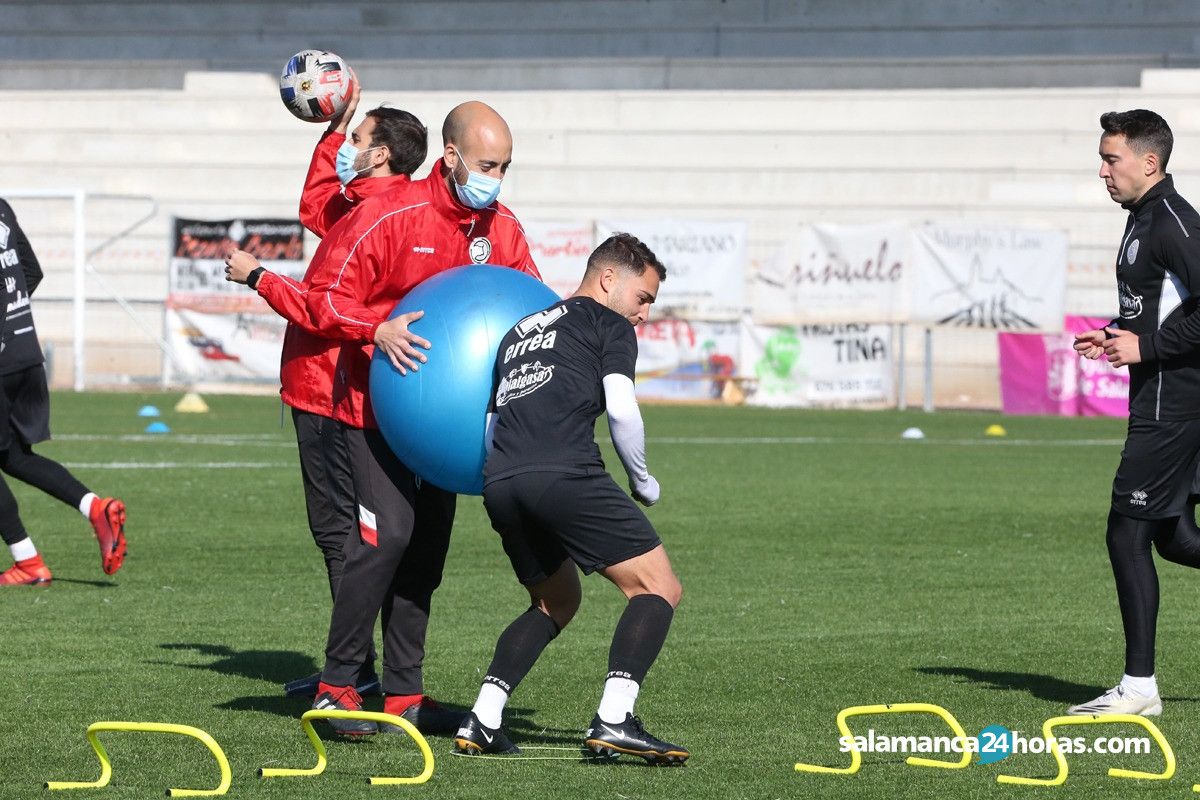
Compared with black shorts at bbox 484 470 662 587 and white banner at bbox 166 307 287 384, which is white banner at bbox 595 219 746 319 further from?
black shorts at bbox 484 470 662 587

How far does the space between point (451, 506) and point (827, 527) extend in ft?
19.6

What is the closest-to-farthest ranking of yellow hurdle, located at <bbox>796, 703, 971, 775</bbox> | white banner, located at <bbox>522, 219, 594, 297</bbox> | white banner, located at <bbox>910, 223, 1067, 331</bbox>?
yellow hurdle, located at <bbox>796, 703, 971, 775</bbox>
white banner, located at <bbox>910, 223, 1067, 331</bbox>
white banner, located at <bbox>522, 219, 594, 297</bbox>

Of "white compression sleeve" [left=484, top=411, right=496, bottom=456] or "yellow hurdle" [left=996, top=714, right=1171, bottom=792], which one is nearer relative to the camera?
"yellow hurdle" [left=996, top=714, right=1171, bottom=792]

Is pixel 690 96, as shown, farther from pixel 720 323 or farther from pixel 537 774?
pixel 537 774

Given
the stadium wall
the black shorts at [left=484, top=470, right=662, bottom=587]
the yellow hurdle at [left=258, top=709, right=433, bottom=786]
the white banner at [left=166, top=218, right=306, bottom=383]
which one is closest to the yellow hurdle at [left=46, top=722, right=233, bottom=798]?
the yellow hurdle at [left=258, top=709, right=433, bottom=786]

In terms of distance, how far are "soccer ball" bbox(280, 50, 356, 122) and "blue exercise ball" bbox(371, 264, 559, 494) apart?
1.59m

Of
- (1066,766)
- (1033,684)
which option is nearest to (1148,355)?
(1033,684)

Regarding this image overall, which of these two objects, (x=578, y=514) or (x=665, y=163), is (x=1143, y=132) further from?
(x=665, y=163)

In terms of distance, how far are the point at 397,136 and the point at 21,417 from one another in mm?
3879

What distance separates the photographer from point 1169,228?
20.8 ft

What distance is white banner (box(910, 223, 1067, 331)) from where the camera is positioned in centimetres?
2634

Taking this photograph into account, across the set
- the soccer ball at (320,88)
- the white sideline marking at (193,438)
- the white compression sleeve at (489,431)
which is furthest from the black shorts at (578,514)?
the white sideline marking at (193,438)

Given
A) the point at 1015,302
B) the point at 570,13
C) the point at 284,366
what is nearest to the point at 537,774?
the point at 284,366

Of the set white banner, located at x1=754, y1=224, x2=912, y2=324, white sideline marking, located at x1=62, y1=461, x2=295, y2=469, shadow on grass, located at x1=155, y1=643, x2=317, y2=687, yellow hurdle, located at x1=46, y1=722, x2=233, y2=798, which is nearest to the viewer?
yellow hurdle, located at x1=46, y1=722, x2=233, y2=798
